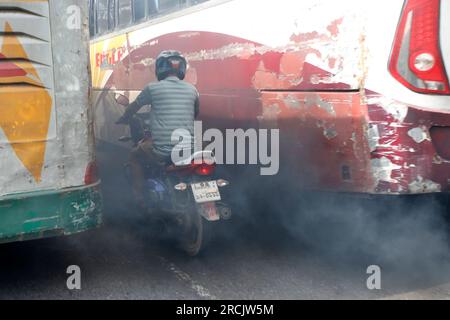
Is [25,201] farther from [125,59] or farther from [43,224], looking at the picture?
[125,59]

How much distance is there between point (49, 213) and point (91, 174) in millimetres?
423

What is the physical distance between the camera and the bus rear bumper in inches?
144

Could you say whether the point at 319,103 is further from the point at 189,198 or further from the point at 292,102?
the point at 189,198

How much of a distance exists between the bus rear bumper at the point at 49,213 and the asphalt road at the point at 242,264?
1.63 ft

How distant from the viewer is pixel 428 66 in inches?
150

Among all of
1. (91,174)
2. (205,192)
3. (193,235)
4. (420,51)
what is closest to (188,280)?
(193,235)

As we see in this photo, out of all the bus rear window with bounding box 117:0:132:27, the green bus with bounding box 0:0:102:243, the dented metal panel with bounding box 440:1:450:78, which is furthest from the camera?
the bus rear window with bounding box 117:0:132:27

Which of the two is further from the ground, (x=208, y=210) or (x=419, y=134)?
(x=419, y=134)

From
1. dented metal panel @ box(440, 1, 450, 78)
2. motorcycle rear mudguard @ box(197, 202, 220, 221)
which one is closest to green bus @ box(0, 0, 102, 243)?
motorcycle rear mudguard @ box(197, 202, 220, 221)

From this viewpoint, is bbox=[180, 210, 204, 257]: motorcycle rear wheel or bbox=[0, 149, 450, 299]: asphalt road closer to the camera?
bbox=[0, 149, 450, 299]: asphalt road

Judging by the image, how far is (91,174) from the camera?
159 inches

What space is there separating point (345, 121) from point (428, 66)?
71 centimetres

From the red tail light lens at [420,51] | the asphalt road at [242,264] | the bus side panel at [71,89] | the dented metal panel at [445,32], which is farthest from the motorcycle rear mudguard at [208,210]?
the dented metal panel at [445,32]

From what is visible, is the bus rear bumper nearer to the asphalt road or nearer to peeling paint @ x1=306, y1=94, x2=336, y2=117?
the asphalt road
